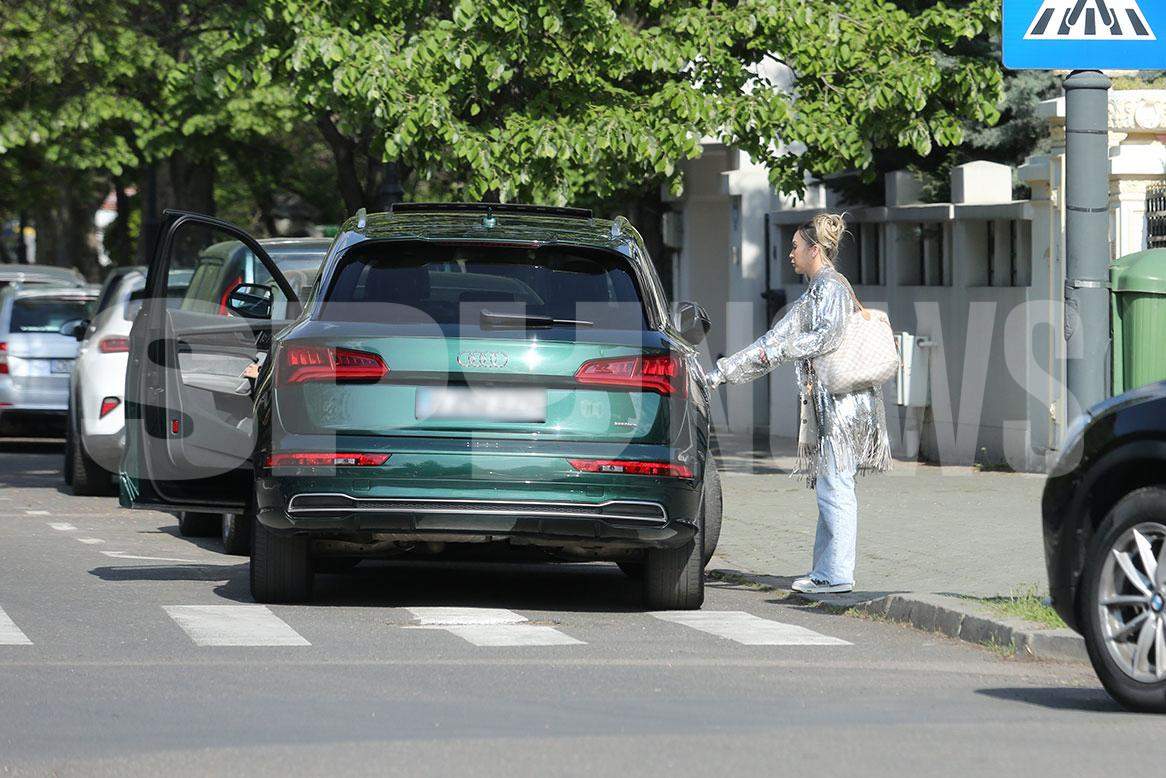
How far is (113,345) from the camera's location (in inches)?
631

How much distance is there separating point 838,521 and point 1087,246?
2082 millimetres

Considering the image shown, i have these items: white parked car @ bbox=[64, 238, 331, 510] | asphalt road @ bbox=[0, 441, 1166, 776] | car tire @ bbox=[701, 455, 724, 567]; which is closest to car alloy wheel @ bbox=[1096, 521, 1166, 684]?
asphalt road @ bbox=[0, 441, 1166, 776]

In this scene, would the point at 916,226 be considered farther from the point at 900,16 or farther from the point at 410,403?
the point at 410,403

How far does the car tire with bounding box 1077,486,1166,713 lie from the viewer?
21.1 ft

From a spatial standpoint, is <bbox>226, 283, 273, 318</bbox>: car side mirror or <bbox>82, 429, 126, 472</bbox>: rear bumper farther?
<bbox>82, 429, 126, 472</bbox>: rear bumper

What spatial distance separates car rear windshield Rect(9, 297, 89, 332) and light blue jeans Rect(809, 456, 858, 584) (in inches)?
458

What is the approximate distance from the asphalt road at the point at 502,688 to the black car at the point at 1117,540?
7.6 inches

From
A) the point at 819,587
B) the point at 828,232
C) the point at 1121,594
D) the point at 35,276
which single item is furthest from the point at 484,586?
the point at 35,276

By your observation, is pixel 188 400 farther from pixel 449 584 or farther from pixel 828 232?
pixel 828 232

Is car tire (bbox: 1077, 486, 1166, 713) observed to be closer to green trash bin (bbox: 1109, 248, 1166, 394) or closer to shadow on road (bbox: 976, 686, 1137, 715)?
shadow on road (bbox: 976, 686, 1137, 715)

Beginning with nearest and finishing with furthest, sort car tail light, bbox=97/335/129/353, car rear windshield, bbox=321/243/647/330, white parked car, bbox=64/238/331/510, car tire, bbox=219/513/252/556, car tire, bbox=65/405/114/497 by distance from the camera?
car rear windshield, bbox=321/243/647/330 < car tire, bbox=219/513/252/556 < white parked car, bbox=64/238/331/510 < car tail light, bbox=97/335/129/353 < car tire, bbox=65/405/114/497

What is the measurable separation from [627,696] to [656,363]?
2.18 metres

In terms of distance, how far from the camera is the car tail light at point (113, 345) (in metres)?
16.0

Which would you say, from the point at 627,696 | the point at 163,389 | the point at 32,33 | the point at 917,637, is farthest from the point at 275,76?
the point at 32,33
